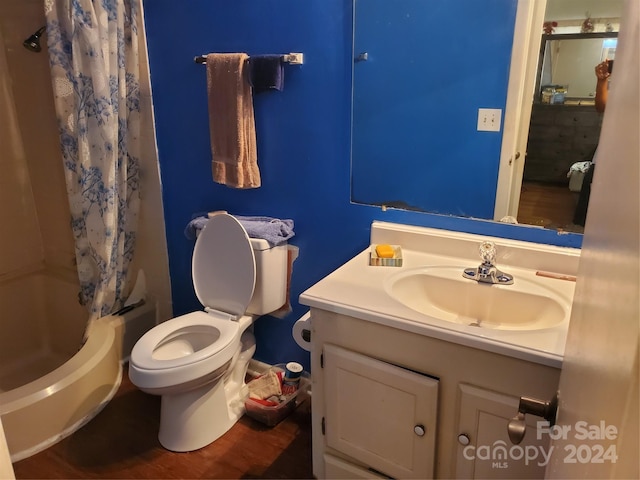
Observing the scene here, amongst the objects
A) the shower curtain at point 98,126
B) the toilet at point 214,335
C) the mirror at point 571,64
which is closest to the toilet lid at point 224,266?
the toilet at point 214,335

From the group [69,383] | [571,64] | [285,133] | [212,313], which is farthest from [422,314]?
[69,383]

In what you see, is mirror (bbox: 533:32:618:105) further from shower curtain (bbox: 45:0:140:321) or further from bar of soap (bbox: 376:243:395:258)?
shower curtain (bbox: 45:0:140:321)

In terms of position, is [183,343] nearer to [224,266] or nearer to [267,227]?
[224,266]

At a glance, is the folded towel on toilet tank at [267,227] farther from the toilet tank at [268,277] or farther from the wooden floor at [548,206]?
the wooden floor at [548,206]

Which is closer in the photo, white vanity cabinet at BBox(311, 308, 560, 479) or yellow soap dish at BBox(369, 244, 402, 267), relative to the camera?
white vanity cabinet at BBox(311, 308, 560, 479)

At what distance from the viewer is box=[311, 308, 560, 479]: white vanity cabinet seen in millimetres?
1239

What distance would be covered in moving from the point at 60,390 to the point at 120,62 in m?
1.37

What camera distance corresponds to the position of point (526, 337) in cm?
120

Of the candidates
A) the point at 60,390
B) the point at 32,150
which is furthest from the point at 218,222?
the point at 32,150

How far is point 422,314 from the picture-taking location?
1.33m

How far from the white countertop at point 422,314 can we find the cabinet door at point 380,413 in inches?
6.2

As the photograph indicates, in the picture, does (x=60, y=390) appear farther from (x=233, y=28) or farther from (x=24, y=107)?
(x=233, y=28)

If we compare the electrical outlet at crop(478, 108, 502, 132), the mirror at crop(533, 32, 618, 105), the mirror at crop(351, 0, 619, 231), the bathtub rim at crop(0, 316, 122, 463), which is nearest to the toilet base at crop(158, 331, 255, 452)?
the bathtub rim at crop(0, 316, 122, 463)

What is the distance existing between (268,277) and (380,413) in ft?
2.51
